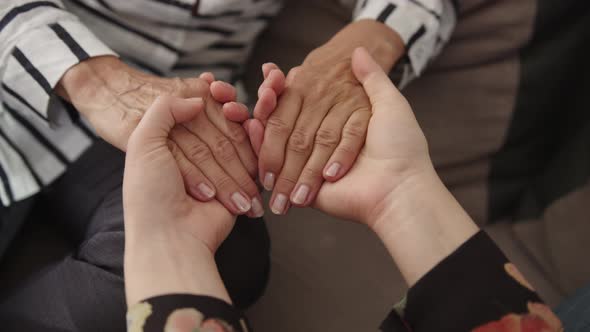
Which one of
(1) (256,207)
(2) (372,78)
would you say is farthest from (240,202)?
(2) (372,78)

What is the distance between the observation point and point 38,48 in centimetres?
69

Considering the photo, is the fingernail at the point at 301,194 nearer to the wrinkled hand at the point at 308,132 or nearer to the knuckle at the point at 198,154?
the wrinkled hand at the point at 308,132

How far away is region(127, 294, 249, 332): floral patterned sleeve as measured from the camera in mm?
478

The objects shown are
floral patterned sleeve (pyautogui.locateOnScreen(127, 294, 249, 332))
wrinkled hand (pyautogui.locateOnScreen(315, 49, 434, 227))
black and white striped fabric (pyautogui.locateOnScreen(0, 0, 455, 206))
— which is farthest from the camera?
black and white striped fabric (pyautogui.locateOnScreen(0, 0, 455, 206))

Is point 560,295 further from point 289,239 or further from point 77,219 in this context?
point 77,219

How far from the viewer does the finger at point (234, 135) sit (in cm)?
68

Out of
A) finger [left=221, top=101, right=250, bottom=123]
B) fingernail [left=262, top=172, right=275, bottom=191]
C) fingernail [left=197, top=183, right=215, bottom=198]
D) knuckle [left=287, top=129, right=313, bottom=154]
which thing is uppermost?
finger [left=221, top=101, right=250, bottom=123]

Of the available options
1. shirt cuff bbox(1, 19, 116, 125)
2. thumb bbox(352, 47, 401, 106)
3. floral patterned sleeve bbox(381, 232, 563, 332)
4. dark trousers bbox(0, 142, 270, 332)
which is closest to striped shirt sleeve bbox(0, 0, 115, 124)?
shirt cuff bbox(1, 19, 116, 125)

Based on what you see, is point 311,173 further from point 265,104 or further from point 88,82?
point 88,82

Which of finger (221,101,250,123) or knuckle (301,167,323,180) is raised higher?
finger (221,101,250,123)

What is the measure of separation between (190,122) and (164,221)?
0.16 meters

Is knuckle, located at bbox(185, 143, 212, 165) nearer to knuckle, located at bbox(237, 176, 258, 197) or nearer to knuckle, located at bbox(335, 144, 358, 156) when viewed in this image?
knuckle, located at bbox(237, 176, 258, 197)

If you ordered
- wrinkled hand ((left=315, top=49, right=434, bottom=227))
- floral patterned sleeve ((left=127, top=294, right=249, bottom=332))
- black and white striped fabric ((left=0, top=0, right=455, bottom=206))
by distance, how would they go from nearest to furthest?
1. floral patterned sleeve ((left=127, top=294, right=249, bottom=332))
2. wrinkled hand ((left=315, top=49, right=434, bottom=227))
3. black and white striped fabric ((left=0, top=0, right=455, bottom=206))

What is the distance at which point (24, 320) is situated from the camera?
653 millimetres
